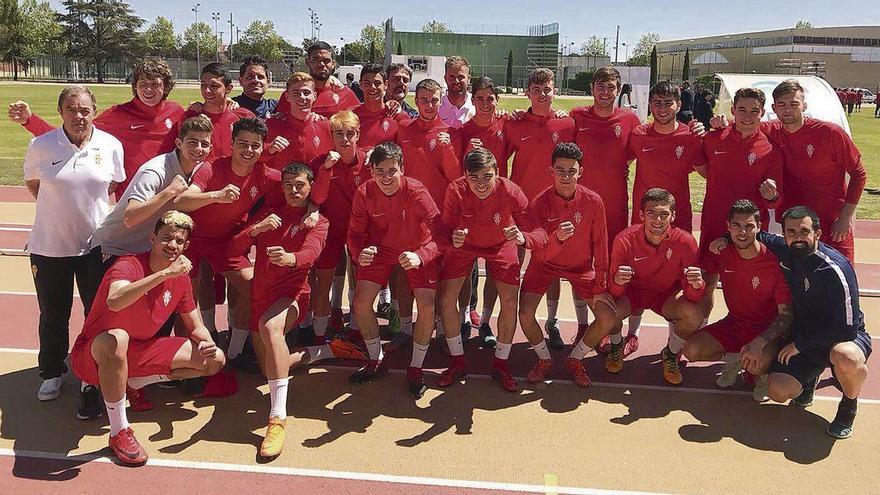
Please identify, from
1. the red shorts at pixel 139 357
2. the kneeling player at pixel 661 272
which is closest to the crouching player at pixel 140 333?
the red shorts at pixel 139 357

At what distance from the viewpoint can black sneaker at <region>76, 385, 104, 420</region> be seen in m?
4.46

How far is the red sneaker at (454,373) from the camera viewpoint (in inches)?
201

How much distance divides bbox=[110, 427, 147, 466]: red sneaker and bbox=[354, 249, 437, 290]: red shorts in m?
1.86

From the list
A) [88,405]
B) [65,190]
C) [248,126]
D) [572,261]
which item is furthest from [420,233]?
[88,405]

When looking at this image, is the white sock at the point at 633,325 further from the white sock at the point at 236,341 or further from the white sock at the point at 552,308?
the white sock at the point at 236,341

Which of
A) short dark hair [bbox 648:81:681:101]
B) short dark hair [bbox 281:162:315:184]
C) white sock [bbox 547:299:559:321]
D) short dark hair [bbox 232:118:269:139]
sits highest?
short dark hair [bbox 648:81:681:101]

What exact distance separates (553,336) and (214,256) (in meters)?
3.04

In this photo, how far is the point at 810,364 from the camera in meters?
4.64

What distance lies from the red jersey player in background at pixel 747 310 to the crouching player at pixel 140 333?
367cm

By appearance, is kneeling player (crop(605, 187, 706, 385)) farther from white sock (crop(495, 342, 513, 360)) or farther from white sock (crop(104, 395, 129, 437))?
white sock (crop(104, 395, 129, 437))

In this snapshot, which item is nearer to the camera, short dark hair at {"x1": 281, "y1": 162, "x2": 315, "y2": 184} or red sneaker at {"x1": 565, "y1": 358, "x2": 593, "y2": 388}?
short dark hair at {"x1": 281, "y1": 162, "x2": 315, "y2": 184}

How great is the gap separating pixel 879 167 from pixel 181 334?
65.1 ft

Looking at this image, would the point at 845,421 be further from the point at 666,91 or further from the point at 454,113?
the point at 454,113

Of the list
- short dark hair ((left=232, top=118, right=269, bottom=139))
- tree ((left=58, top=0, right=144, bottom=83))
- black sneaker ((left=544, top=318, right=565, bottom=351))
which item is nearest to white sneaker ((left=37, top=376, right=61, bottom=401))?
short dark hair ((left=232, top=118, right=269, bottom=139))
